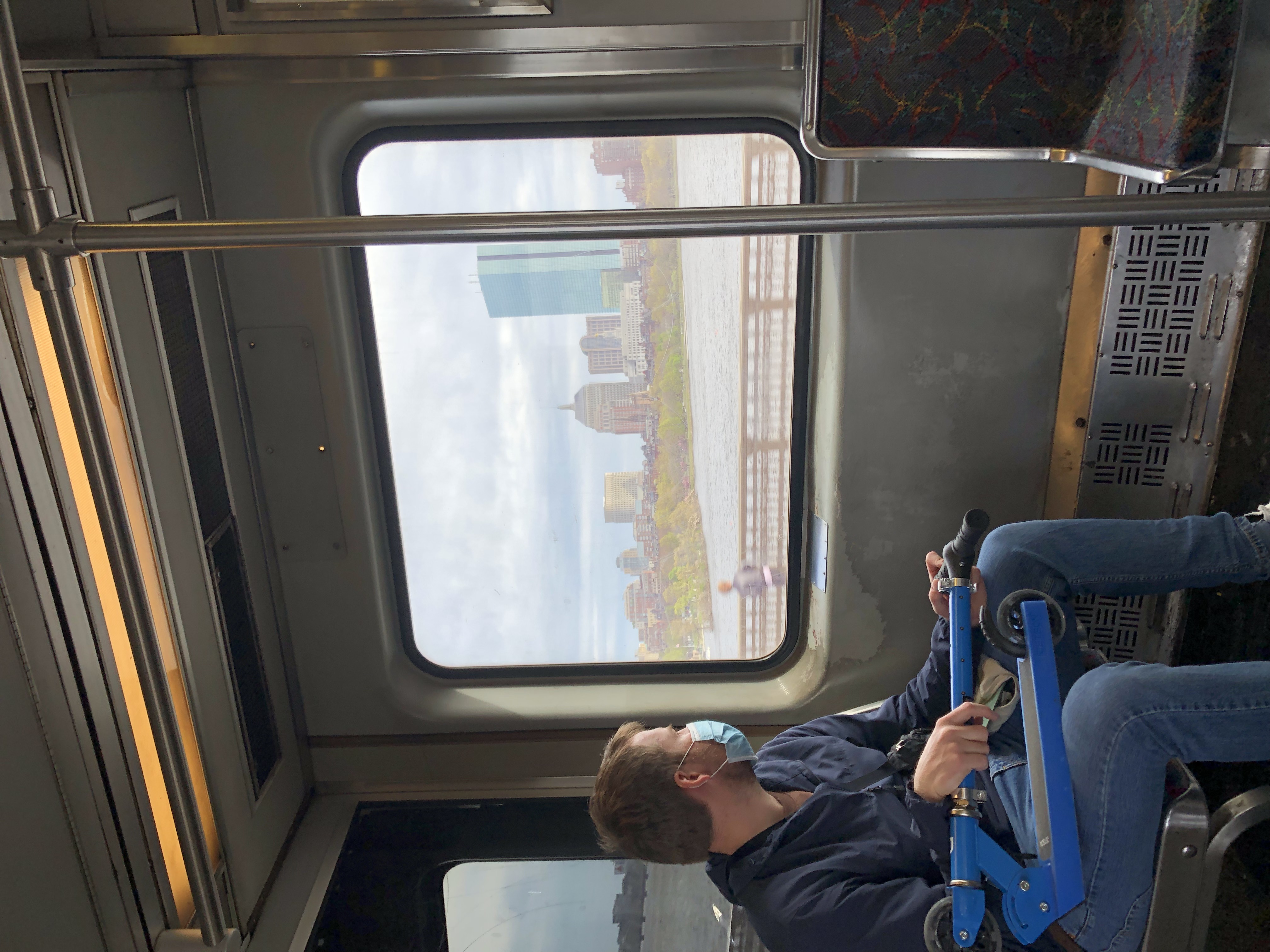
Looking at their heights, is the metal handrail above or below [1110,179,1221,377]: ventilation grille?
above

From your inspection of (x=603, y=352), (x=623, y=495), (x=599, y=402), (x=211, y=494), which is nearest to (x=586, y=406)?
(x=599, y=402)

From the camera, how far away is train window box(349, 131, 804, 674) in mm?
2512

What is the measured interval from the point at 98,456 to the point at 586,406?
1.45m

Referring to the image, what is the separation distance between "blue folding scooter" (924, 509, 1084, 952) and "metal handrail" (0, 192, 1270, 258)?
0.59m

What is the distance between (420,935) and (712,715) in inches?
41.7

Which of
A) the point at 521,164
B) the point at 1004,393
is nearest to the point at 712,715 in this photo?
the point at 1004,393

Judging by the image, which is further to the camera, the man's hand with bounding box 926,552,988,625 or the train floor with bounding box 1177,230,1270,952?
the train floor with bounding box 1177,230,1270,952

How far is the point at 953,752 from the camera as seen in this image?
68.4 inches

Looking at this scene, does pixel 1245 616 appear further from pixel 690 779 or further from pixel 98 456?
pixel 98 456

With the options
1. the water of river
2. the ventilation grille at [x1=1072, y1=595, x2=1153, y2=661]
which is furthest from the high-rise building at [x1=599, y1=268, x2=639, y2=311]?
the ventilation grille at [x1=1072, y1=595, x2=1153, y2=661]

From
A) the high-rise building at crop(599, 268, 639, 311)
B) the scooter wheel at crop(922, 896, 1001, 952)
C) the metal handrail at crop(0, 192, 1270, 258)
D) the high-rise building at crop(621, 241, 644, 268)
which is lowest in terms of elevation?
the scooter wheel at crop(922, 896, 1001, 952)

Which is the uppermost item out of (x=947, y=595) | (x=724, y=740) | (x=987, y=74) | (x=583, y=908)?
(x=987, y=74)

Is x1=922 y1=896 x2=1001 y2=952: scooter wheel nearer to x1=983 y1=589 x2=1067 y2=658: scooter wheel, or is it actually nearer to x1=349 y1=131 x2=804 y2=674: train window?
x1=983 y1=589 x2=1067 y2=658: scooter wheel

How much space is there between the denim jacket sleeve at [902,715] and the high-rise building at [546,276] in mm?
1263
